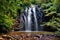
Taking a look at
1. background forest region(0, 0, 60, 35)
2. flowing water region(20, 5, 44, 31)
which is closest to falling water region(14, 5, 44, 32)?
flowing water region(20, 5, 44, 31)

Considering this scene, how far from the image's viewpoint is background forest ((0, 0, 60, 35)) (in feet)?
34.5

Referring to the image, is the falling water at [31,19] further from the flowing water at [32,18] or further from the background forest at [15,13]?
the background forest at [15,13]

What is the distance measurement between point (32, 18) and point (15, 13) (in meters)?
1.87

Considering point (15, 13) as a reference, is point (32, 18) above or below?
below

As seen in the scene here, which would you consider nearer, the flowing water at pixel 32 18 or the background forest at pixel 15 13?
the background forest at pixel 15 13

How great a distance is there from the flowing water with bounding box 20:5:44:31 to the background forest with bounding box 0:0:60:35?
53cm

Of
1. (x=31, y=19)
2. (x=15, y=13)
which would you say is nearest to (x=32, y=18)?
(x=31, y=19)

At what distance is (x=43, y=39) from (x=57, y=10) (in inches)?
181

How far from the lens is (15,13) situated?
12.9 metres

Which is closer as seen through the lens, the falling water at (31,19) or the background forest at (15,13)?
the background forest at (15,13)

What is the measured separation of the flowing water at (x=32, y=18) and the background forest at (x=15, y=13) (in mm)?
527

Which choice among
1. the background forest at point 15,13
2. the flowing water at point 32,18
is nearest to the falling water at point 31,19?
the flowing water at point 32,18

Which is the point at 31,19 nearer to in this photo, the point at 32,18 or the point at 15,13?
the point at 32,18

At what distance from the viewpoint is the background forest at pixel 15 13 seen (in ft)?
34.5
